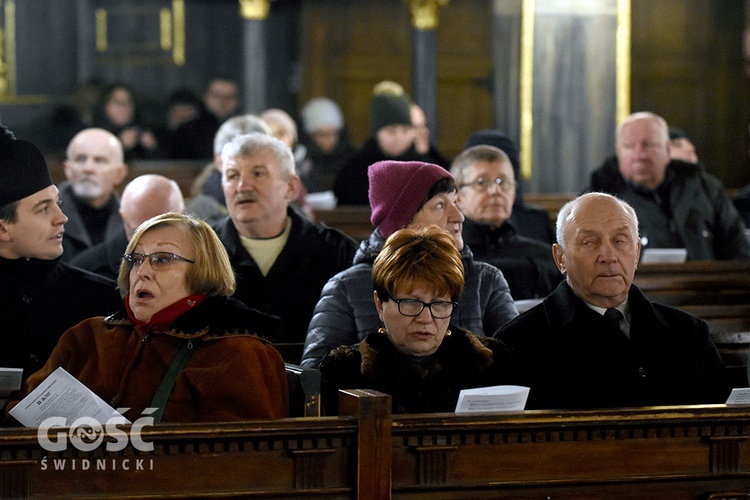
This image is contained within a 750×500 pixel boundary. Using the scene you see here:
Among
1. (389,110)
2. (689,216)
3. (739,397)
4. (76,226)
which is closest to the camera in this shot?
(739,397)

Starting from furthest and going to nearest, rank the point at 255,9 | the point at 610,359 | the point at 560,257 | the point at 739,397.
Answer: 1. the point at 255,9
2. the point at 560,257
3. the point at 610,359
4. the point at 739,397

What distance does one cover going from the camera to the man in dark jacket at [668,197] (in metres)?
6.33

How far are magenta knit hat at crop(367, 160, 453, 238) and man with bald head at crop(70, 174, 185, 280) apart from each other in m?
1.14

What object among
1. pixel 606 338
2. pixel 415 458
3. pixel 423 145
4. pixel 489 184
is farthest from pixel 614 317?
pixel 423 145

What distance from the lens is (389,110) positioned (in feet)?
26.2

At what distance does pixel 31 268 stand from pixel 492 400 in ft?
5.80

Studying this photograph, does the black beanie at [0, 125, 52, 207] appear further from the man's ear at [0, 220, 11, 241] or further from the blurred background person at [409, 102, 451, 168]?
the blurred background person at [409, 102, 451, 168]

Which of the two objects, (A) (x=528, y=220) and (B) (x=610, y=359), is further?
(A) (x=528, y=220)

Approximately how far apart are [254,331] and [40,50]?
10.3 m

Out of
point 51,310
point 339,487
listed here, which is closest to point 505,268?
point 51,310

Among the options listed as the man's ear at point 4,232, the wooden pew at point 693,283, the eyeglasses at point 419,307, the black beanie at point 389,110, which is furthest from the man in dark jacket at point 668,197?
the man's ear at point 4,232

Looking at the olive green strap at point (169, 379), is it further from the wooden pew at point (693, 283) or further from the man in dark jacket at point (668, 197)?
the man in dark jacket at point (668, 197)

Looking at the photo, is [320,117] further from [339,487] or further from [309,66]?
[339,487]

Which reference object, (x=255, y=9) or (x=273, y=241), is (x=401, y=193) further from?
(x=255, y=9)
